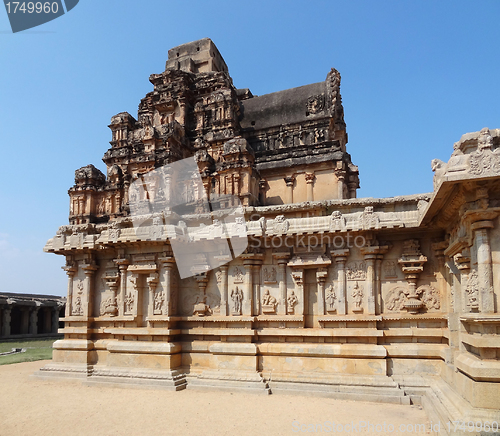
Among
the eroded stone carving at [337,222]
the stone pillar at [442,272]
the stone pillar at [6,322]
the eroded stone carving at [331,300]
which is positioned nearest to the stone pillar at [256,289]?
the eroded stone carving at [331,300]

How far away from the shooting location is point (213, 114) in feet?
76.6

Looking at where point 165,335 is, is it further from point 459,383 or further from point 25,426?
point 459,383

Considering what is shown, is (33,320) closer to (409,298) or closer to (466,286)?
(409,298)

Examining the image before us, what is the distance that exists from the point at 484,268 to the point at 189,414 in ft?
20.8

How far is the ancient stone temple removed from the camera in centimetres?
688

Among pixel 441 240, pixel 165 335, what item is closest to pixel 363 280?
pixel 441 240

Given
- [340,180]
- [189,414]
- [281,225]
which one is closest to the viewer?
[189,414]

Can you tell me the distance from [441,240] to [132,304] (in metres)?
8.57

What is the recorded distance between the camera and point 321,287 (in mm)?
10805

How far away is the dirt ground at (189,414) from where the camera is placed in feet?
25.9

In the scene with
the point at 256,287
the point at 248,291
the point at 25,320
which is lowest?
the point at 25,320

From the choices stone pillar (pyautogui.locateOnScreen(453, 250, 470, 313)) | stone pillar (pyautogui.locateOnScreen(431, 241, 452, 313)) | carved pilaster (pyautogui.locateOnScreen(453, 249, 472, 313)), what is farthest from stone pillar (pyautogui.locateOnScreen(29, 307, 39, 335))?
stone pillar (pyautogui.locateOnScreen(453, 250, 470, 313))

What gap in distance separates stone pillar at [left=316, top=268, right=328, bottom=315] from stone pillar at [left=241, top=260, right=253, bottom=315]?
1793 millimetres
